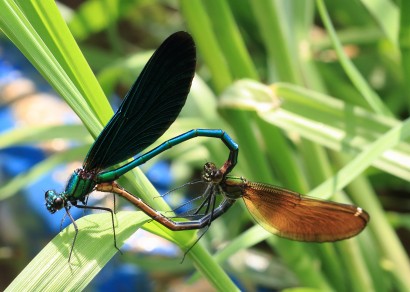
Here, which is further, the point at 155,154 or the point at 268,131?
the point at 268,131

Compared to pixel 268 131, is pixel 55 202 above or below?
above

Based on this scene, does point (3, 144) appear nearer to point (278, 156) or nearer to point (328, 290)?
point (278, 156)

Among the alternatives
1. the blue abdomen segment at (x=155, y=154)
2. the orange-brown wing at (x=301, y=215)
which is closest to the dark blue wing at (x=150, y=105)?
the blue abdomen segment at (x=155, y=154)

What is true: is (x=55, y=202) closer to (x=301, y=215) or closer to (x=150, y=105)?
(x=150, y=105)

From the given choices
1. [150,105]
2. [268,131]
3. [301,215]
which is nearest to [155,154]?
[150,105]

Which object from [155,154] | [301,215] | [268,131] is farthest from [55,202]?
[268,131]
